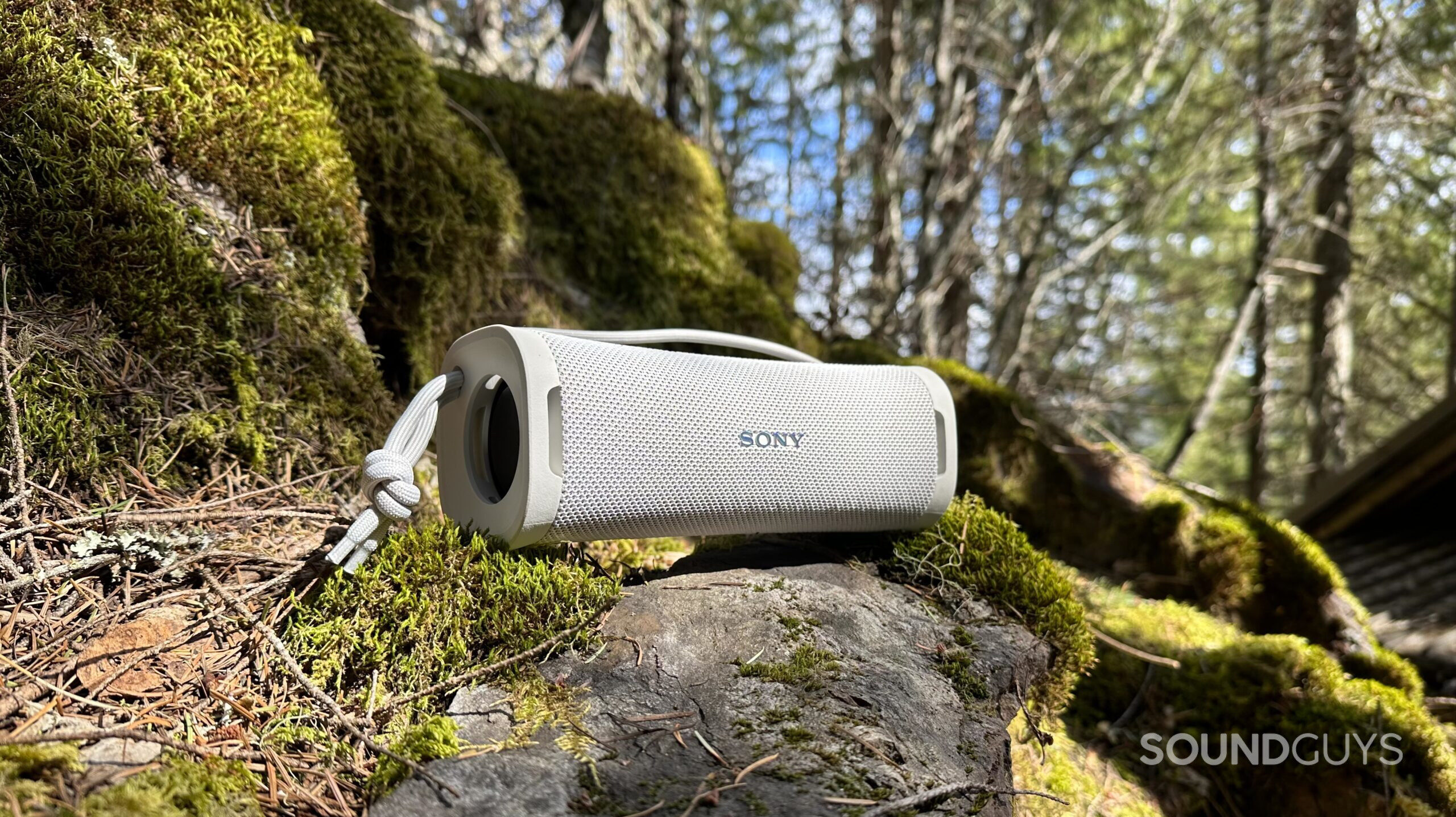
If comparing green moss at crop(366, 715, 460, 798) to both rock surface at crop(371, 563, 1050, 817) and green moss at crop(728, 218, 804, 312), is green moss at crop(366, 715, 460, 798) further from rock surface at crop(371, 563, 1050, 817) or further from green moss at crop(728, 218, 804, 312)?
green moss at crop(728, 218, 804, 312)

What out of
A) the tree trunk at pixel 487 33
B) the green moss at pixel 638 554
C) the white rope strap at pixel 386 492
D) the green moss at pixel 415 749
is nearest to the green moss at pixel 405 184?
the green moss at pixel 638 554

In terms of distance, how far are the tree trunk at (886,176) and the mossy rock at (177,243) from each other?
2.87 m

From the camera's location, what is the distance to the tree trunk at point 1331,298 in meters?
4.62

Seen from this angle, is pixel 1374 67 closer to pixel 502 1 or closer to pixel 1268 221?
pixel 1268 221

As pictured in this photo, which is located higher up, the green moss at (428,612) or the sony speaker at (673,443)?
the sony speaker at (673,443)

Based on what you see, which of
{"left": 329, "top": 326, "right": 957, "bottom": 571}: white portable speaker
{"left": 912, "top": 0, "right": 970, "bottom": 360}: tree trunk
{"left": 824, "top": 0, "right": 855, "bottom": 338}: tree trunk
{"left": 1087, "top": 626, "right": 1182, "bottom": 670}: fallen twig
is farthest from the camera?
{"left": 824, "top": 0, "right": 855, "bottom": 338}: tree trunk

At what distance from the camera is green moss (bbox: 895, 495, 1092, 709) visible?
1.87 m

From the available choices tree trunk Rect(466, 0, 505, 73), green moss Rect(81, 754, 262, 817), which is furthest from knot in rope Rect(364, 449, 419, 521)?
tree trunk Rect(466, 0, 505, 73)

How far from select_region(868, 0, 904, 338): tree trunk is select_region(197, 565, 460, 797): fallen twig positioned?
3.30 metres

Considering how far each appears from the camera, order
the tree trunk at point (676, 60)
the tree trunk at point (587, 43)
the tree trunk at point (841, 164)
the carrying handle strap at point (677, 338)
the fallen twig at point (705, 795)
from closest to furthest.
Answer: the fallen twig at point (705, 795) < the carrying handle strap at point (677, 338) < the tree trunk at point (587, 43) < the tree trunk at point (676, 60) < the tree trunk at point (841, 164)

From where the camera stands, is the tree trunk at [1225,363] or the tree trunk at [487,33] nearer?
the tree trunk at [487,33]

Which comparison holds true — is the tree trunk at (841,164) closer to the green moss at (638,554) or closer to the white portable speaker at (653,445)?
the green moss at (638,554)

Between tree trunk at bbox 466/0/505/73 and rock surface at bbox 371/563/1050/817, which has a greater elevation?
tree trunk at bbox 466/0/505/73

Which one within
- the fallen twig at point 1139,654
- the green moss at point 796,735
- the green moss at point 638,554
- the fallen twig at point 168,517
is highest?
the fallen twig at point 168,517
